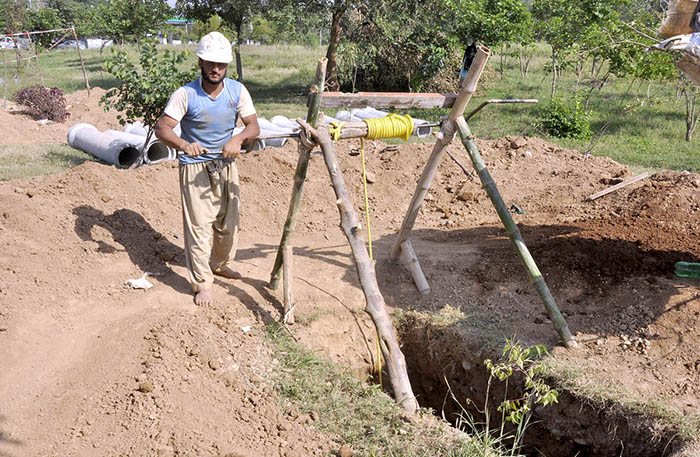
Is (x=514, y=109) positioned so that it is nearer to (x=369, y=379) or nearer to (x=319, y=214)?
(x=319, y=214)

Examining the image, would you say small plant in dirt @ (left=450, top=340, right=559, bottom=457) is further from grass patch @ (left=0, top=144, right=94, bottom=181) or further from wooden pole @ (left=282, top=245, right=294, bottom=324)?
grass patch @ (left=0, top=144, right=94, bottom=181)

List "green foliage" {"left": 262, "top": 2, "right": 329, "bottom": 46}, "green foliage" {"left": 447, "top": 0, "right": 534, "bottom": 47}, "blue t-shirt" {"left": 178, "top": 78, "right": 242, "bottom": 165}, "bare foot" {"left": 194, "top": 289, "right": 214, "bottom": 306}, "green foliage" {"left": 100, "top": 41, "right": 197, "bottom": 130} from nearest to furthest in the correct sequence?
"blue t-shirt" {"left": 178, "top": 78, "right": 242, "bottom": 165}, "bare foot" {"left": 194, "top": 289, "right": 214, "bottom": 306}, "green foliage" {"left": 100, "top": 41, "right": 197, "bottom": 130}, "green foliage" {"left": 447, "top": 0, "right": 534, "bottom": 47}, "green foliage" {"left": 262, "top": 2, "right": 329, "bottom": 46}

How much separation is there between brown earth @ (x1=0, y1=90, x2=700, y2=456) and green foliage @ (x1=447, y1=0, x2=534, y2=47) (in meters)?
6.93

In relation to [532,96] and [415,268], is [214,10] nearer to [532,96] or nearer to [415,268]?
[532,96]

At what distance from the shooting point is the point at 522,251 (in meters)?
4.30

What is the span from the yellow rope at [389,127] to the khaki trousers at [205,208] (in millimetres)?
1126

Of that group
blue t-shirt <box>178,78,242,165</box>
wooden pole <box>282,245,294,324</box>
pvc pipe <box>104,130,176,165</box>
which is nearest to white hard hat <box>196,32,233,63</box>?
blue t-shirt <box>178,78,242,165</box>

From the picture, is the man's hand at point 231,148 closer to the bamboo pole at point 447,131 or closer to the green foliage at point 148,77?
the bamboo pole at point 447,131

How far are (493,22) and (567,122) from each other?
11.0 feet

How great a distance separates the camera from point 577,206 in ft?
22.1

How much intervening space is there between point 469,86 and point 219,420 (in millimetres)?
2798

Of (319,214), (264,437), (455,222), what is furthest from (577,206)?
(264,437)

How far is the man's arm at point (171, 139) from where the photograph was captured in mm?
4137

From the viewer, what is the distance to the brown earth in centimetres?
354
